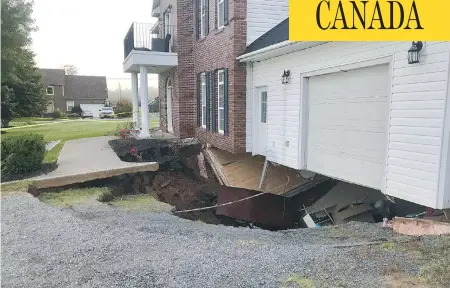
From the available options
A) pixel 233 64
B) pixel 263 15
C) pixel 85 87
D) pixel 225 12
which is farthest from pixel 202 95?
pixel 85 87

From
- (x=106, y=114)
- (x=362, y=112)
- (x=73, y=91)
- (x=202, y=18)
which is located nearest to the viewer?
(x=362, y=112)

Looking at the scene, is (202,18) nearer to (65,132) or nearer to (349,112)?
(349,112)

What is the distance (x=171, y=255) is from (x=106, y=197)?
15.4 feet

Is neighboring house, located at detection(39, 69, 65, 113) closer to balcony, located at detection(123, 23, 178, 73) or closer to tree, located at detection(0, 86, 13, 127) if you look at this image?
tree, located at detection(0, 86, 13, 127)

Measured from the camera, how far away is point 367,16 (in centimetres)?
523

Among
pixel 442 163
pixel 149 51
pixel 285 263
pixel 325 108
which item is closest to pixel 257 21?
pixel 325 108

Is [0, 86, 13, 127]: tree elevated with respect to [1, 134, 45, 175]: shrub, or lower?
elevated

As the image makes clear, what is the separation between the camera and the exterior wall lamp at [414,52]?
5.23 metres

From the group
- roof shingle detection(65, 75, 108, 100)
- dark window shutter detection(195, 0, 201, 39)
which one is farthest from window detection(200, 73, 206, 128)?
roof shingle detection(65, 75, 108, 100)

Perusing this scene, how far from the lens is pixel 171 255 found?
4.63m

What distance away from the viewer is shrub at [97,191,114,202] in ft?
27.9

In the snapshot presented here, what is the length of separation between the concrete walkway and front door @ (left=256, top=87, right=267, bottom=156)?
317cm

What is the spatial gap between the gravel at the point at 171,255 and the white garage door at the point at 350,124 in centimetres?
120

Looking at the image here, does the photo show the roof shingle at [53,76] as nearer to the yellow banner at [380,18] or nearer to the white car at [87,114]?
the white car at [87,114]
